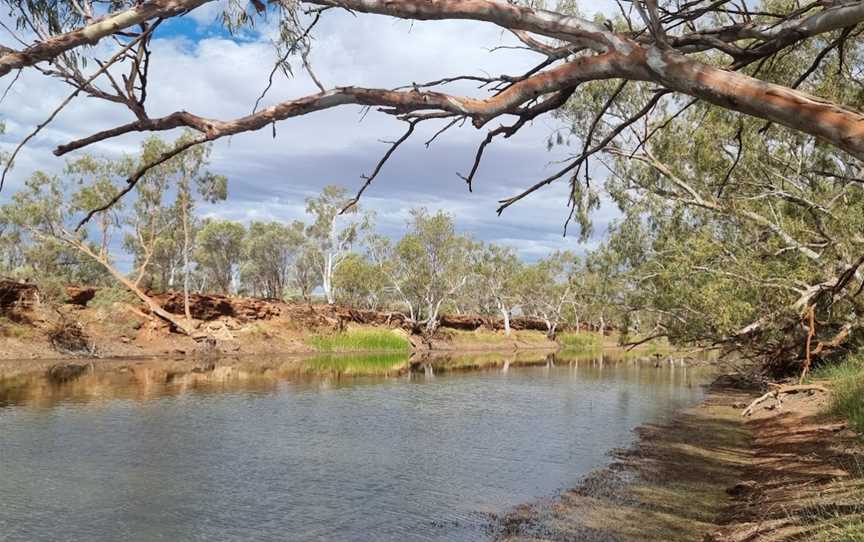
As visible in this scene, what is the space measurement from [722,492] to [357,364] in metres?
22.8

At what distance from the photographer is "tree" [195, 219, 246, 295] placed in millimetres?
57375

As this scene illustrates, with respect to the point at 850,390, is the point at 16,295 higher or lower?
higher

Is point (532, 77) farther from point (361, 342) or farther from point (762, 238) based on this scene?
point (361, 342)

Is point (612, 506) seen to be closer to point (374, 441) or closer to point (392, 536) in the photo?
point (392, 536)

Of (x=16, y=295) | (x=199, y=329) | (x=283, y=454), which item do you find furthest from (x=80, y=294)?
(x=283, y=454)

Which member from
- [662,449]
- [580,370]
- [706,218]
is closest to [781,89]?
[662,449]

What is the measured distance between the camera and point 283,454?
11789 millimetres

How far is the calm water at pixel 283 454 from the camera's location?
26.9 ft

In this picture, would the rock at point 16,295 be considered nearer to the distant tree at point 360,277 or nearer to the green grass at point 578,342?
the distant tree at point 360,277

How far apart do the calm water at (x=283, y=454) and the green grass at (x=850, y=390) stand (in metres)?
3.71

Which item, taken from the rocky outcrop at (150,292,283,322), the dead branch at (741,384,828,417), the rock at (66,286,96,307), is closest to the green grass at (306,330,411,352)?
the rocky outcrop at (150,292,283,322)

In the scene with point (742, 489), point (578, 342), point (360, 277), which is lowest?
point (742, 489)

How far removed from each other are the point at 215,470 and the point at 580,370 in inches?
971

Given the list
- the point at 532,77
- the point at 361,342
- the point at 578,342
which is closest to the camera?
the point at 532,77
